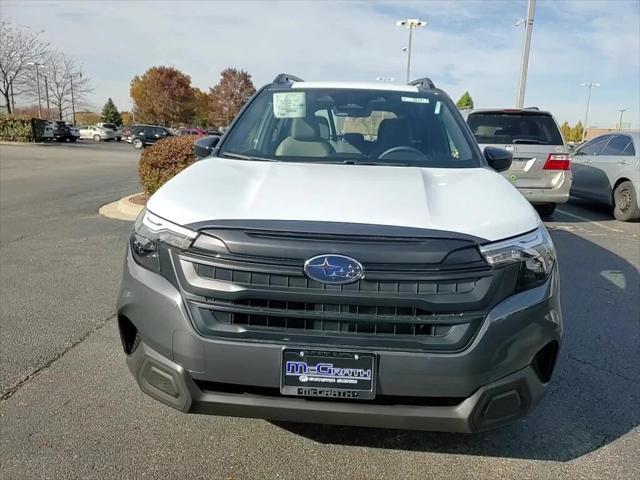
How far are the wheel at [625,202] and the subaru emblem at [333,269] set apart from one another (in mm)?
9110

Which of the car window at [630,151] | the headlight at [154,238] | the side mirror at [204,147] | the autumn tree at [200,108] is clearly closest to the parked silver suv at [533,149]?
the car window at [630,151]

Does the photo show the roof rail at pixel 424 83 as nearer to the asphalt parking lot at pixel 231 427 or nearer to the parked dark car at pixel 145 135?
the asphalt parking lot at pixel 231 427

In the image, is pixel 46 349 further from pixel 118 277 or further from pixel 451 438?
pixel 451 438

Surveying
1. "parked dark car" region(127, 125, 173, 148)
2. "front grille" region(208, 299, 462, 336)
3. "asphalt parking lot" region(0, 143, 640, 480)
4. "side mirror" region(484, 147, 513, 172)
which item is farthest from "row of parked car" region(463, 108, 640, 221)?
"parked dark car" region(127, 125, 173, 148)

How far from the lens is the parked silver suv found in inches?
342

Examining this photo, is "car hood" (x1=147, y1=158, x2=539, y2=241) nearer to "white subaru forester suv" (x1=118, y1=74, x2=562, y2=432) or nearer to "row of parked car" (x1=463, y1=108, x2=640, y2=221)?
"white subaru forester suv" (x1=118, y1=74, x2=562, y2=432)

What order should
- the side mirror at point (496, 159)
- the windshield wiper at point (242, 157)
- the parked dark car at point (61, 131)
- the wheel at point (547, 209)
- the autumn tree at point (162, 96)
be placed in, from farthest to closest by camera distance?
the autumn tree at point (162, 96)
the parked dark car at point (61, 131)
the wheel at point (547, 209)
the side mirror at point (496, 159)
the windshield wiper at point (242, 157)

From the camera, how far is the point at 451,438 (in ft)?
9.23

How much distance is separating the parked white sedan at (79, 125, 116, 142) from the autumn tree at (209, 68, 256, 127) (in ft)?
103

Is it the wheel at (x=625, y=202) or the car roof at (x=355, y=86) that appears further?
the wheel at (x=625, y=202)

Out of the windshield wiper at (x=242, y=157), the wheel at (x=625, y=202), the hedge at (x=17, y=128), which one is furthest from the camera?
the hedge at (x=17, y=128)

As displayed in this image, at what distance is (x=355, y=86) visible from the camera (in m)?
4.11

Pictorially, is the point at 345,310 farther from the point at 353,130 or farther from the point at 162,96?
the point at 162,96

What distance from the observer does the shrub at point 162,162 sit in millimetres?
8820
